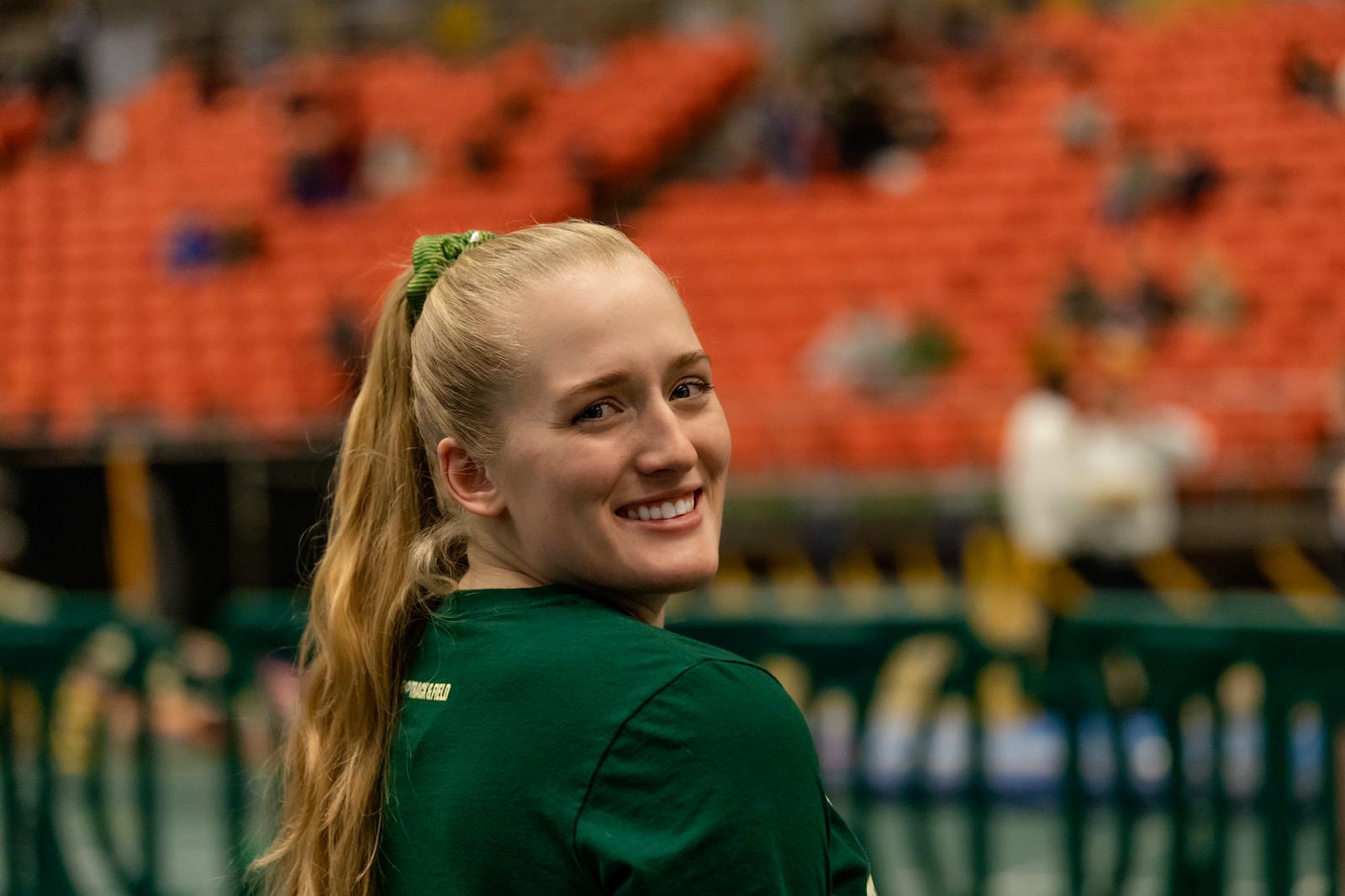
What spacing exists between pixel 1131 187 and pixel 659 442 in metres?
11.3

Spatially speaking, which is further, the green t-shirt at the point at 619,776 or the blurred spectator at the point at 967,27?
the blurred spectator at the point at 967,27

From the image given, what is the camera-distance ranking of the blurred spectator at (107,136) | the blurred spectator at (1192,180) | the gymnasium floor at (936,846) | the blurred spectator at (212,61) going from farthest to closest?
the blurred spectator at (212,61) → the blurred spectator at (107,136) → the blurred spectator at (1192,180) → the gymnasium floor at (936,846)

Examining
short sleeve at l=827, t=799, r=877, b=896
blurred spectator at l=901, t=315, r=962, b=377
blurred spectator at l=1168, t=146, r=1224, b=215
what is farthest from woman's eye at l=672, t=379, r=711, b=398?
blurred spectator at l=1168, t=146, r=1224, b=215

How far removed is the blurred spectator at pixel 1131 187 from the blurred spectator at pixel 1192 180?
0.43 feet

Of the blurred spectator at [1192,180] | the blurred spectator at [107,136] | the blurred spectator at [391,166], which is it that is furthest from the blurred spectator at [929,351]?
the blurred spectator at [107,136]

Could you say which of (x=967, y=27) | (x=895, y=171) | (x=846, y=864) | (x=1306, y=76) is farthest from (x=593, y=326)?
(x=967, y=27)

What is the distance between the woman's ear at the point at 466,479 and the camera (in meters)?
1.46

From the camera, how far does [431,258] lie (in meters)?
1.57

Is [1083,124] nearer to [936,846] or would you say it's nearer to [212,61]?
[212,61]

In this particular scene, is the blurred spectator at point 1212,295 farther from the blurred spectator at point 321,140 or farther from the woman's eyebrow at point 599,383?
the woman's eyebrow at point 599,383

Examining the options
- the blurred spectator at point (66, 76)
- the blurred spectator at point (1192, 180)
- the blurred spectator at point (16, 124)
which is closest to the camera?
the blurred spectator at point (66, 76)

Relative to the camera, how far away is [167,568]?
382 inches

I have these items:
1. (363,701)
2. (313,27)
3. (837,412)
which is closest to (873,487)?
(837,412)

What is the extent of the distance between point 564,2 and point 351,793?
669 inches
